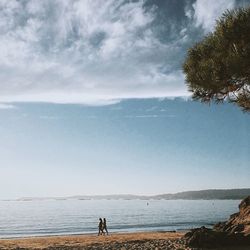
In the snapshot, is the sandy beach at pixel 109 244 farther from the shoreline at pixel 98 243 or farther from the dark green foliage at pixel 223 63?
the dark green foliage at pixel 223 63

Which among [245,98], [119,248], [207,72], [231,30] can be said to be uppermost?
[231,30]

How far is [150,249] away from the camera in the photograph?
18.9 m

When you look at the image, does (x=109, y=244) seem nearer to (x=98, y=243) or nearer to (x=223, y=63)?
(x=98, y=243)

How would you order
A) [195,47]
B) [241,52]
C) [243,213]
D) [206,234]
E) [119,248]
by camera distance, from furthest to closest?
1. [243,213]
2. [119,248]
3. [195,47]
4. [206,234]
5. [241,52]

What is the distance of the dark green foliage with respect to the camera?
1593 centimetres

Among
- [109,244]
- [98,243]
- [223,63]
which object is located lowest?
[98,243]

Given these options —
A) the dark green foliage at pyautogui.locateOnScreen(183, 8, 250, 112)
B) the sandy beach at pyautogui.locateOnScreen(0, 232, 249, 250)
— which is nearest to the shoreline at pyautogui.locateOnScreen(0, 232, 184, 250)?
the sandy beach at pyautogui.locateOnScreen(0, 232, 249, 250)

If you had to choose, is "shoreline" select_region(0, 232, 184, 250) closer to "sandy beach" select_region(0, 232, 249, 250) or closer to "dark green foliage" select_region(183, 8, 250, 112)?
"sandy beach" select_region(0, 232, 249, 250)

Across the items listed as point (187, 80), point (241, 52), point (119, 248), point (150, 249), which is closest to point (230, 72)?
point (241, 52)

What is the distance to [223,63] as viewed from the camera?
1661 cm

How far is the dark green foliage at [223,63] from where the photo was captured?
15930 mm

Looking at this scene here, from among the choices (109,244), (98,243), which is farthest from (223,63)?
(98,243)

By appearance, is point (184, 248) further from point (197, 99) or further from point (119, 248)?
point (197, 99)

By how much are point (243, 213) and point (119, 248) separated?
915 cm
